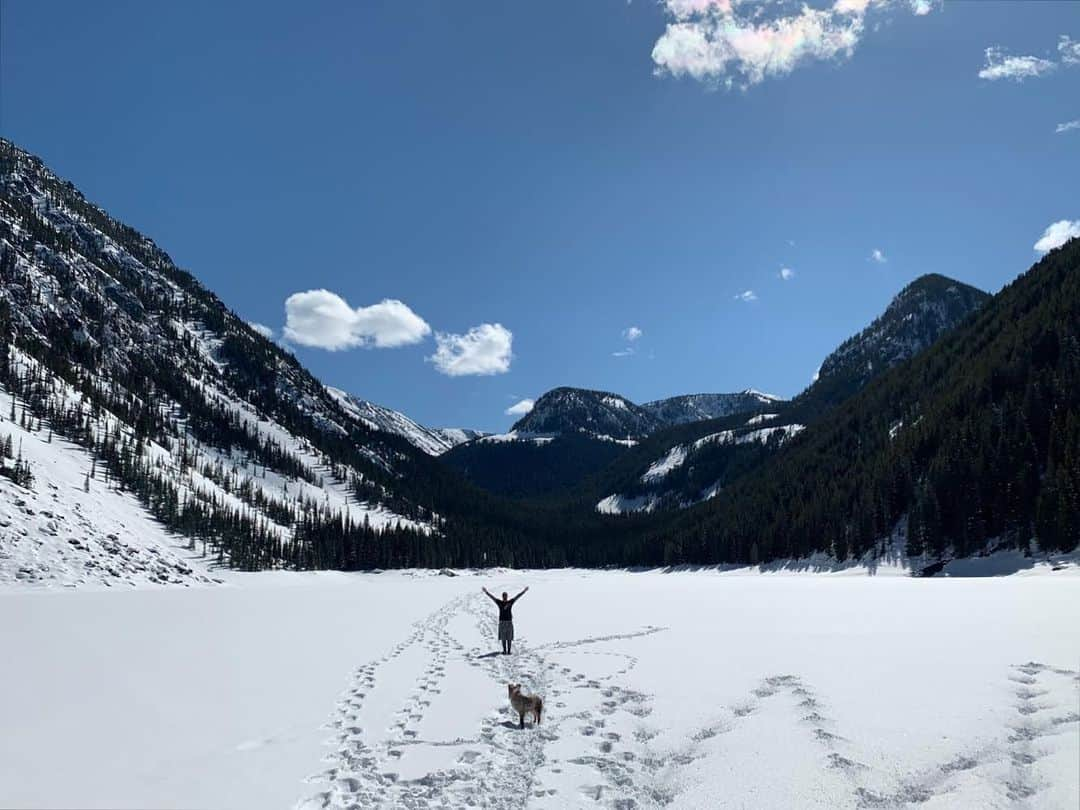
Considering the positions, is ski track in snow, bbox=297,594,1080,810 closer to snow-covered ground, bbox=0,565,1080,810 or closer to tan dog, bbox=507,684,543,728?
snow-covered ground, bbox=0,565,1080,810

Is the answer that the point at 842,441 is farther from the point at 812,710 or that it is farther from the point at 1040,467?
the point at 812,710

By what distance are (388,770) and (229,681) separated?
27.1 ft

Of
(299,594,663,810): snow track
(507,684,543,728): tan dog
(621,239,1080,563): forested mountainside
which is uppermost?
(621,239,1080,563): forested mountainside

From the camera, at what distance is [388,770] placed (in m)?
9.20

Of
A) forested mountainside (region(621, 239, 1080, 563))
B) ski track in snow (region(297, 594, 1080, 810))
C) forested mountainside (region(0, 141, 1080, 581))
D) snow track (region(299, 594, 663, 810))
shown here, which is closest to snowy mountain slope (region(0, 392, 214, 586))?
forested mountainside (region(0, 141, 1080, 581))

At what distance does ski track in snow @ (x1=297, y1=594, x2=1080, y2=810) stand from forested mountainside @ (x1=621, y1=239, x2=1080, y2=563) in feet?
235

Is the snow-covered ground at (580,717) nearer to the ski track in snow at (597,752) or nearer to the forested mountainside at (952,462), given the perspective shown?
the ski track in snow at (597,752)

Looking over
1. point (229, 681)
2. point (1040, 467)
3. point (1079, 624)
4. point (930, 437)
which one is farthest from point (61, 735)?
point (930, 437)

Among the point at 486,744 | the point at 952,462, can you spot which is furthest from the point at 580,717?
the point at 952,462

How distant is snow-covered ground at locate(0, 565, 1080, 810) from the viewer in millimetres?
7871

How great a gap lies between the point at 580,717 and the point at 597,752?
2068 mm

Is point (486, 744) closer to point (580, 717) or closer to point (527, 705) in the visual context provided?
point (527, 705)

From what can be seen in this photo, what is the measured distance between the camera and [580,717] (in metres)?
11.7

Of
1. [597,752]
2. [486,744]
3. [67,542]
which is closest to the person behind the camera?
[597,752]
